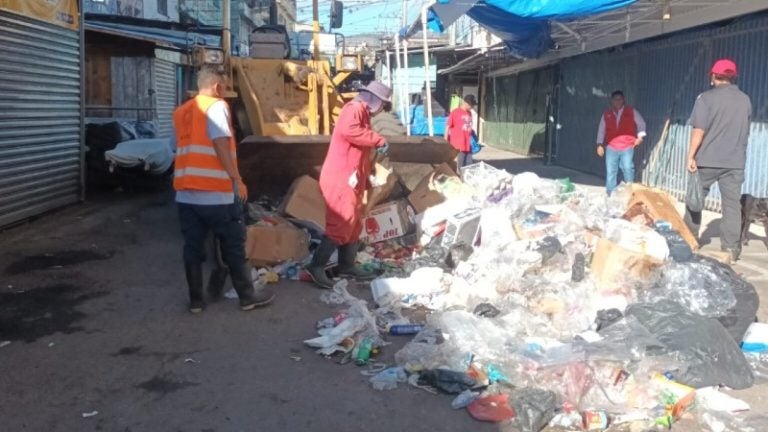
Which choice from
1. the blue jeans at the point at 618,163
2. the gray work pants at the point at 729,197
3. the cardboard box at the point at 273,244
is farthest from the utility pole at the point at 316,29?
the gray work pants at the point at 729,197

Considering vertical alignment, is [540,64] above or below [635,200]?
above

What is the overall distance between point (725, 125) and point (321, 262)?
3.90m

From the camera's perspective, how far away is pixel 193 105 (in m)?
5.14

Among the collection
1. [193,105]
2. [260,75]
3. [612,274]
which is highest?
[260,75]

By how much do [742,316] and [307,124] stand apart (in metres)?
5.57

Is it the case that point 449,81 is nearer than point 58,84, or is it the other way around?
point 58,84

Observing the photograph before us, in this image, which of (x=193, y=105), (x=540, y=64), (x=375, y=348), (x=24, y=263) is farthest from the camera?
(x=540, y=64)

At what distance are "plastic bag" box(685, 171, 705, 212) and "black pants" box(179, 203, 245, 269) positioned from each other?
441 centimetres

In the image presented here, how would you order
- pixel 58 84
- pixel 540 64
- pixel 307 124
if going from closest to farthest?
pixel 307 124 < pixel 58 84 < pixel 540 64

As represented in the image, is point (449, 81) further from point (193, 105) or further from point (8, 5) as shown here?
point (193, 105)

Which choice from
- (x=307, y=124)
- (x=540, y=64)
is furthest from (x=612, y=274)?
(x=540, y=64)

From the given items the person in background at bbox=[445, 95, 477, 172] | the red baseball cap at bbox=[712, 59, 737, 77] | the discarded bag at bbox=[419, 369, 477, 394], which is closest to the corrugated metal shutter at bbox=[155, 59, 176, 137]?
the person in background at bbox=[445, 95, 477, 172]

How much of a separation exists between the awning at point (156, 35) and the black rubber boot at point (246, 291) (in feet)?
30.5

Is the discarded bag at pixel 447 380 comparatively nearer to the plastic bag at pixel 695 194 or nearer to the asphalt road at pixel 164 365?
the asphalt road at pixel 164 365
